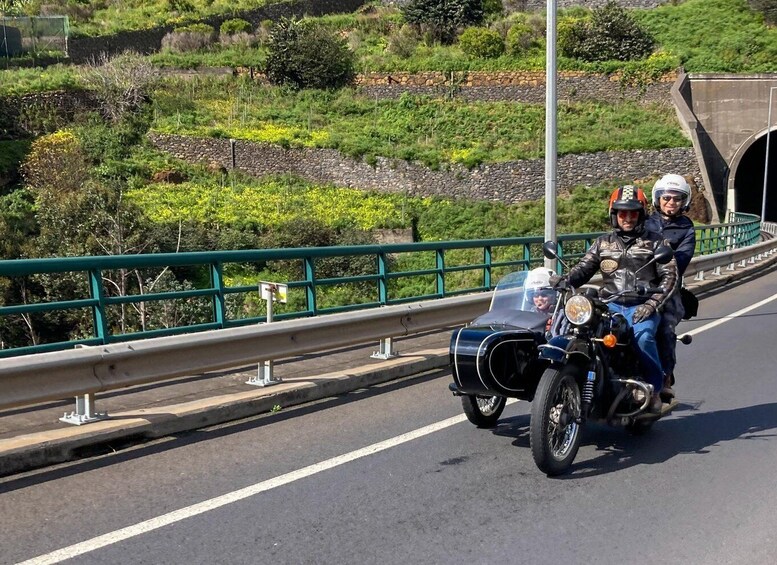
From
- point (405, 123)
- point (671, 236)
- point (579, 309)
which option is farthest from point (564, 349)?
point (405, 123)

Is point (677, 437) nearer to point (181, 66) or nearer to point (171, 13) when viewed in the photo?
point (181, 66)

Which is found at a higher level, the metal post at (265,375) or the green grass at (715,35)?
the green grass at (715,35)

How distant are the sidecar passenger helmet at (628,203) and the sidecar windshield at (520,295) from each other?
73 centimetres

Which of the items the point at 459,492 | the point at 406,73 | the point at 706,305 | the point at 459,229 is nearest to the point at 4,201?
the point at 459,229

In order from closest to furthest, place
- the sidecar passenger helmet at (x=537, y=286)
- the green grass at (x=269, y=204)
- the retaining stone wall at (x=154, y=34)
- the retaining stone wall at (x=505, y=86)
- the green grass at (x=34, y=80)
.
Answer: the sidecar passenger helmet at (x=537, y=286), the green grass at (x=269, y=204), the green grass at (x=34, y=80), the retaining stone wall at (x=505, y=86), the retaining stone wall at (x=154, y=34)

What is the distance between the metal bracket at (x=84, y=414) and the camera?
7250 mm

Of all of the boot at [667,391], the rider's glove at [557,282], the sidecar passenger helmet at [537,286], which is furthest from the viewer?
the boot at [667,391]

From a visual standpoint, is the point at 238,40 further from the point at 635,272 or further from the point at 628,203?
the point at 635,272

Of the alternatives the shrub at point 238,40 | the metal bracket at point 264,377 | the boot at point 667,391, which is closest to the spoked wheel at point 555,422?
the boot at point 667,391

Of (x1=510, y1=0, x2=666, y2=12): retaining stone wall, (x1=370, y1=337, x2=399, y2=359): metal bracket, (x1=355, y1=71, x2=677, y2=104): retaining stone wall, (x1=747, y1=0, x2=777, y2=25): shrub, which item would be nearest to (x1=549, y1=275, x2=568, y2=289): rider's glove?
(x1=370, y1=337, x2=399, y2=359): metal bracket

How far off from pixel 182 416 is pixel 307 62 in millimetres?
51349

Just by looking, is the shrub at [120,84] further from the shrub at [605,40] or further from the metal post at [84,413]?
the metal post at [84,413]

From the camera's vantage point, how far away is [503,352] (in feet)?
21.7

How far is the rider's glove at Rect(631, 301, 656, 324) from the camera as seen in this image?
22.8ft
